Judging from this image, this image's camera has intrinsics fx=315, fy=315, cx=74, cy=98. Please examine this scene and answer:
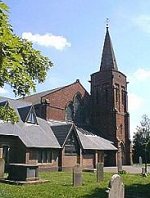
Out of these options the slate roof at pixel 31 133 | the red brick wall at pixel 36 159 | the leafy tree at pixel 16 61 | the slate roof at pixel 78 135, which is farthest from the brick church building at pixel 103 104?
the leafy tree at pixel 16 61

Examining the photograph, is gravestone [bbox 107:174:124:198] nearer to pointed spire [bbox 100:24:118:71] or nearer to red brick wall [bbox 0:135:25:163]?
red brick wall [bbox 0:135:25:163]

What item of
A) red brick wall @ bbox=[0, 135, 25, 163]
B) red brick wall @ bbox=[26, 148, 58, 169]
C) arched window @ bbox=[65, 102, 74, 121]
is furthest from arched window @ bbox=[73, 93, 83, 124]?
red brick wall @ bbox=[0, 135, 25, 163]

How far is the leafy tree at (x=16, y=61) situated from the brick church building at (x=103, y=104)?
3790 cm

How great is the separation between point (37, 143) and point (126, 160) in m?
27.0

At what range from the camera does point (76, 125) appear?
50.7 meters

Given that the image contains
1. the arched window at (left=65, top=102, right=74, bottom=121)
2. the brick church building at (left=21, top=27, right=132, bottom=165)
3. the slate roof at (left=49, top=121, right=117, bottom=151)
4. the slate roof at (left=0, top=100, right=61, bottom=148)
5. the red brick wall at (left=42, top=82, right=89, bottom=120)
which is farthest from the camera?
the arched window at (left=65, top=102, right=74, bottom=121)

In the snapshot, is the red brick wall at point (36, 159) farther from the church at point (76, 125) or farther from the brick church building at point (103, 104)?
the brick church building at point (103, 104)

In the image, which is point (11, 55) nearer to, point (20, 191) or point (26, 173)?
point (20, 191)

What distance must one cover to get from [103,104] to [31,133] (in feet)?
82.6

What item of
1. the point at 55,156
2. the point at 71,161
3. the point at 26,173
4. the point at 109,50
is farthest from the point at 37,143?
the point at 109,50

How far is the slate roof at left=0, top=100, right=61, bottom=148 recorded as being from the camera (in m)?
30.0

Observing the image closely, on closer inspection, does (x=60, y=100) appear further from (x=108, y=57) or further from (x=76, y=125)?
(x=108, y=57)

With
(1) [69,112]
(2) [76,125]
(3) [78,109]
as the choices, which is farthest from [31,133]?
(3) [78,109]

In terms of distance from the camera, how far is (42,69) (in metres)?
9.98
